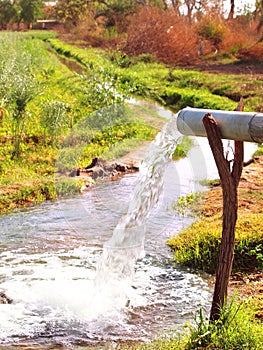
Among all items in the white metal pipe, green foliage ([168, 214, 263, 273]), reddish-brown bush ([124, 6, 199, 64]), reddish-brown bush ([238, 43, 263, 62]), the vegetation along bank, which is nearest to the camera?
the white metal pipe

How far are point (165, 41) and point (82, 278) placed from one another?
56.6 feet

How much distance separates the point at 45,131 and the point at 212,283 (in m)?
5.17

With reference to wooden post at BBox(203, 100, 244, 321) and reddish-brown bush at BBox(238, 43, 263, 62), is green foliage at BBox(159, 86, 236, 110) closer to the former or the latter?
reddish-brown bush at BBox(238, 43, 263, 62)

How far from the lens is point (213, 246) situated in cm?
548

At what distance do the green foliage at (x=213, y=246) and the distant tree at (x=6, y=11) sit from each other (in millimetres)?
36856

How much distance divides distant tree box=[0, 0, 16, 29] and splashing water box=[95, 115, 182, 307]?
122ft

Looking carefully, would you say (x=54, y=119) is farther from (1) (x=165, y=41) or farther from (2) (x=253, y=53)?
(1) (x=165, y=41)

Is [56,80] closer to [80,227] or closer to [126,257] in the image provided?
[80,227]

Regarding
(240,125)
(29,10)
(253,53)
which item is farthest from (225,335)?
(29,10)

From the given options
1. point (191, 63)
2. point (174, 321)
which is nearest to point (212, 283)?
point (174, 321)

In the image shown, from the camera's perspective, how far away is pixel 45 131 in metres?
9.59

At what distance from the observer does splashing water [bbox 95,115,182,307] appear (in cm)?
483

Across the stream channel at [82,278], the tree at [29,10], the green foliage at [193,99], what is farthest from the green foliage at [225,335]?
the tree at [29,10]

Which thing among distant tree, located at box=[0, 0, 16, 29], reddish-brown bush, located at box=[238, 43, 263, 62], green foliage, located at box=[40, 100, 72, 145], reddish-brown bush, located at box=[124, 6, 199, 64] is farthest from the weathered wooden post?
distant tree, located at box=[0, 0, 16, 29]
